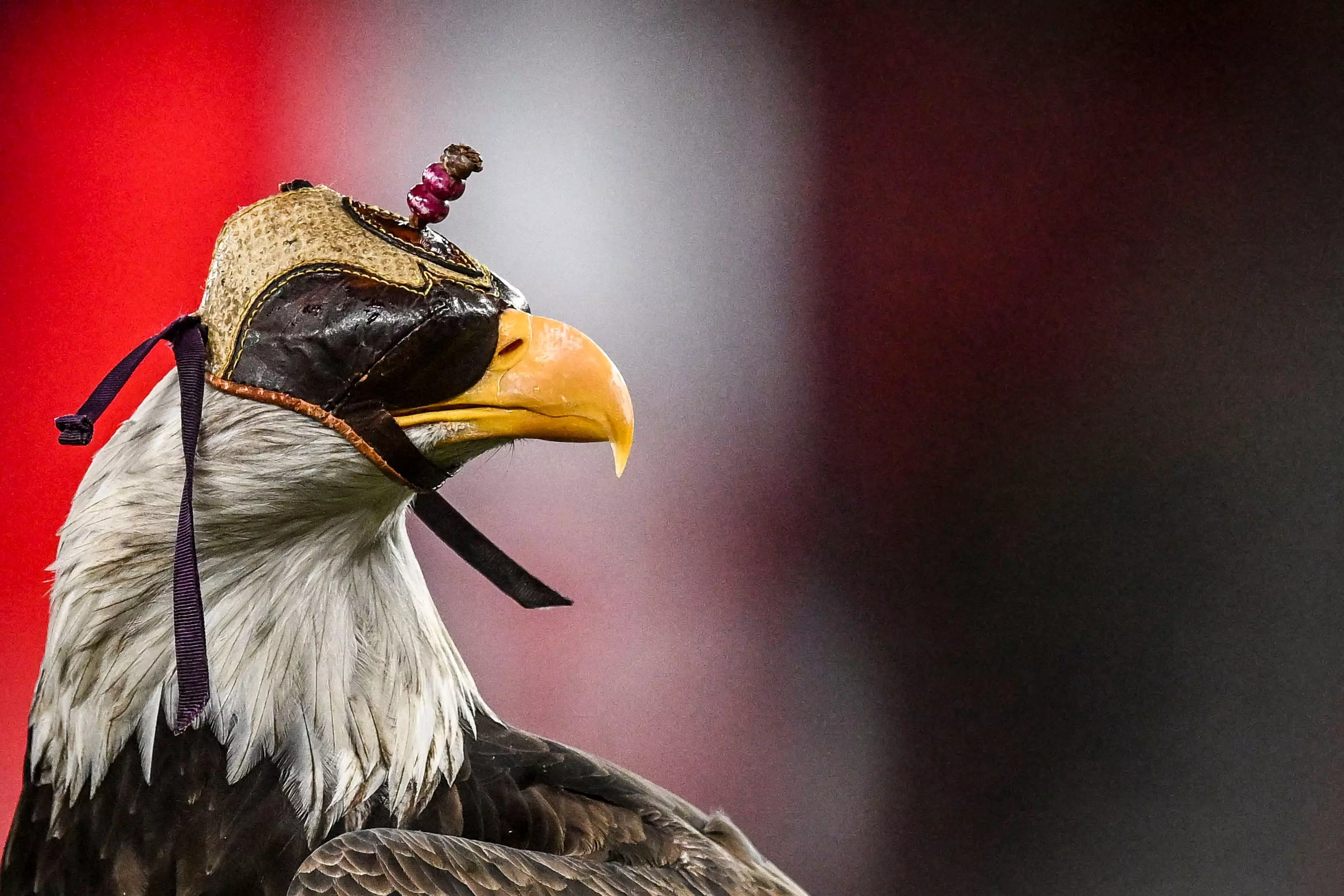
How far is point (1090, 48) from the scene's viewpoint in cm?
176

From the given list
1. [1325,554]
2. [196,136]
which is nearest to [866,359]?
[1325,554]

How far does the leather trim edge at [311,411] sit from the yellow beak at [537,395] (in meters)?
0.04

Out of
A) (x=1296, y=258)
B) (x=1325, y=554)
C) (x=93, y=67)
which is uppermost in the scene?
(x=1296, y=258)

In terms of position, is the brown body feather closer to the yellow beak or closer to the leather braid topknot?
the yellow beak

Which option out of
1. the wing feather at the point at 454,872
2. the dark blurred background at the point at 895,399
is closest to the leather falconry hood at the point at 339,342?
the wing feather at the point at 454,872

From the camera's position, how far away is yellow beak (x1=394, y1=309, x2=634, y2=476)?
3.20 ft

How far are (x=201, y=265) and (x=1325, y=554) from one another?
1.78 m

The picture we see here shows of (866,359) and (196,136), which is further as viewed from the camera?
(866,359)

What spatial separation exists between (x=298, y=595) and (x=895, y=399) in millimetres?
1042

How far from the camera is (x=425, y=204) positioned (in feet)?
3.46

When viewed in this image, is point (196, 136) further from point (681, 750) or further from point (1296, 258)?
point (1296, 258)

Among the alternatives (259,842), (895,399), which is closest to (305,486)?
(259,842)

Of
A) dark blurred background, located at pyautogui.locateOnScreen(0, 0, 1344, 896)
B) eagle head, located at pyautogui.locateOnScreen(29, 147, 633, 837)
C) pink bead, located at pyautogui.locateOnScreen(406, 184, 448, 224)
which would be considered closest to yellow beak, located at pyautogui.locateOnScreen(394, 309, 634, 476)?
eagle head, located at pyautogui.locateOnScreen(29, 147, 633, 837)

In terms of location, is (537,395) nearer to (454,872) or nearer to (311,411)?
(311,411)
